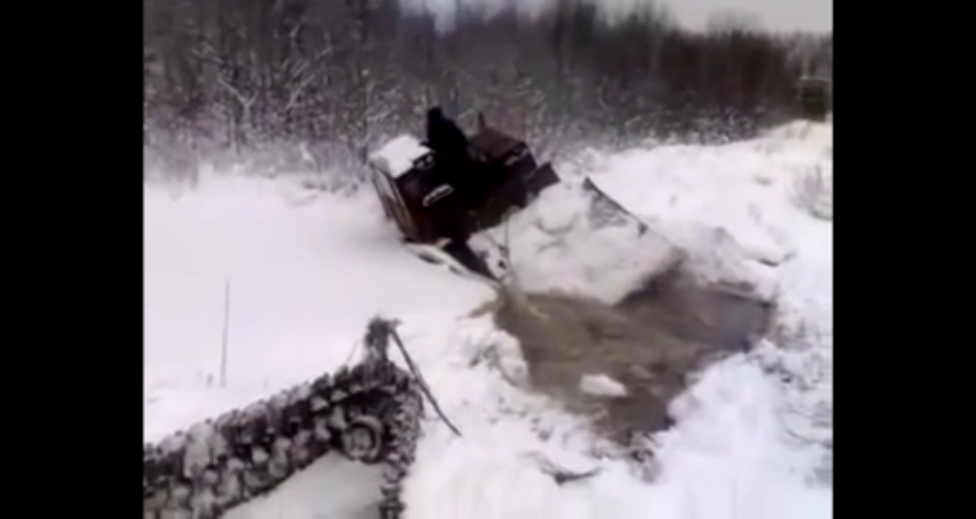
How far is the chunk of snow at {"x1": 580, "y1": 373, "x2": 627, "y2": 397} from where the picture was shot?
1135mm

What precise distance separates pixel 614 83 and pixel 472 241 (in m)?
0.21

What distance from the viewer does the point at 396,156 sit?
1130 mm

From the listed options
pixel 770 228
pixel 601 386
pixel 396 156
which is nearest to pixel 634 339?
pixel 601 386

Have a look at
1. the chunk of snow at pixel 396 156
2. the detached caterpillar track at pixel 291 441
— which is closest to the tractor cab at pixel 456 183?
the chunk of snow at pixel 396 156

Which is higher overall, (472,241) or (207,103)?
(207,103)

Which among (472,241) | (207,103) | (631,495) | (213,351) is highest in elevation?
(207,103)

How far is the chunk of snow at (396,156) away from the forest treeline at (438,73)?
1 centimetres

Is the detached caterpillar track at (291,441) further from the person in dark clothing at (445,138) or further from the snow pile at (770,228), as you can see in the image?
the snow pile at (770,228)

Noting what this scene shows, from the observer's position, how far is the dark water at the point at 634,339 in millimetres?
1134

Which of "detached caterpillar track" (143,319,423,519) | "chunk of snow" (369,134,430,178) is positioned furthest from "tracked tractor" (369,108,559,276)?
"detached caterpillar track" (143,319,423,519)

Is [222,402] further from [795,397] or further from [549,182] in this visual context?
[795,397]

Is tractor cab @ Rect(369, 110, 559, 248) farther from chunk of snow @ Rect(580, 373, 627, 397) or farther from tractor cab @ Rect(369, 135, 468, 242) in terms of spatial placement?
chunk of snow @ Rect(580, 373, 627, 397)
